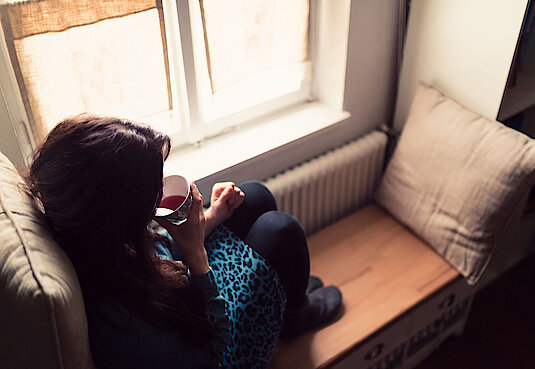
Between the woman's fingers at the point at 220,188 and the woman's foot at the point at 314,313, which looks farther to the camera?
the woman's foot at the point at 314,313

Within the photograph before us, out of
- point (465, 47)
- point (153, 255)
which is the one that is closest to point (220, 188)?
point (153, 255)

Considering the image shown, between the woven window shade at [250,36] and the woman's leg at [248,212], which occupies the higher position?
the woven window shade at [250,36]

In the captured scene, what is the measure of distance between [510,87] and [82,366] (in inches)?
51.1

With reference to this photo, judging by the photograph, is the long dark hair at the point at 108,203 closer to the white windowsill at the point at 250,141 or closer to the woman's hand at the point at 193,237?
the woman's hand at the point at 193,237

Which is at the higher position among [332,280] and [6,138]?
[6,138]

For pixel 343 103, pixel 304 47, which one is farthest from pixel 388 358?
pixel 304 47

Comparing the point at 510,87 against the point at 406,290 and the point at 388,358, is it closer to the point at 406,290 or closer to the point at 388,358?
the point at 406,290

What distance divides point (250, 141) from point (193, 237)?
556 millimetres

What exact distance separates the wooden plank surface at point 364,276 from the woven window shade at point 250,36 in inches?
23.2

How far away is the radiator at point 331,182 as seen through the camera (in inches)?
61.0

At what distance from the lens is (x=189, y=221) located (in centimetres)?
104

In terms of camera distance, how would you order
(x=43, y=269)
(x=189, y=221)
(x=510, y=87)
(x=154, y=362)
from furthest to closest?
(x=510, y=87) < (x=189, y=221) < (x=154, y=362) < (x=43, y=269)

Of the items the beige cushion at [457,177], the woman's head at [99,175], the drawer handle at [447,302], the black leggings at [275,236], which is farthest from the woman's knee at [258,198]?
the drawer handle at [447,302]

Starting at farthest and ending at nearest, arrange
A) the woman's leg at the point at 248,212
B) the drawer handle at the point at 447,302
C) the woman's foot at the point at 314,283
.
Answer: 1. the drawer handle at the point at 447,302
2. the woman's foot at the point at 314,283
3. the woman's leg at the point at 248,212
